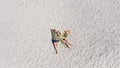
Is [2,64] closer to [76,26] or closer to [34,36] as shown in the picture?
[34,36]

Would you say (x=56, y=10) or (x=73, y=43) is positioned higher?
(x=56, y=10)

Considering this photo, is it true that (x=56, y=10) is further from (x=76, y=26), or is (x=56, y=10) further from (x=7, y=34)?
(x=7, y=34)

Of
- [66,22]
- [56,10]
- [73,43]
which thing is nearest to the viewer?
[73,43]

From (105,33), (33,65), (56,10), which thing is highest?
(56,10)

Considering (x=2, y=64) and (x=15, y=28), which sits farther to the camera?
(x=15, y=28)

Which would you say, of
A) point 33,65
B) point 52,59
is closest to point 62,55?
point 52,59

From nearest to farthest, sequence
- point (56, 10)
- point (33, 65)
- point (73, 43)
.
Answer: point (33, 65) → point (73, 43) → point (56, 10)
